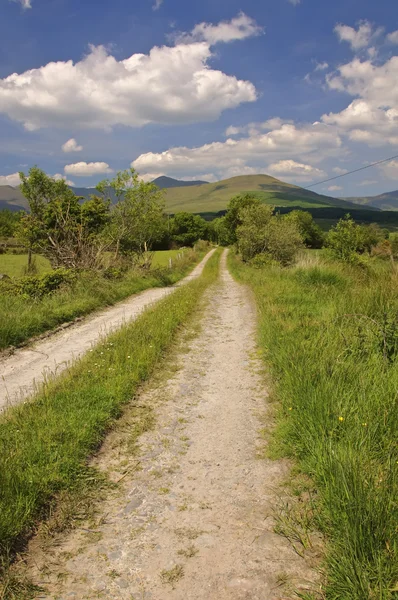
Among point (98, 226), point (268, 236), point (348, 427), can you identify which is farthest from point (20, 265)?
point (348, 427)

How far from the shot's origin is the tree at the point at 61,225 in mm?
18172

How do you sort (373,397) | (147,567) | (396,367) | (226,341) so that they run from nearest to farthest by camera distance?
(147,567) → (373,397) → (396,367) → (226,341)

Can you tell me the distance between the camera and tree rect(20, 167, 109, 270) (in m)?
18.2

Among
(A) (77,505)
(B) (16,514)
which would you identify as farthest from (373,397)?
(B) (16,514)

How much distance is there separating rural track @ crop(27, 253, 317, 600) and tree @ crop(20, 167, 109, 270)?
1420cm

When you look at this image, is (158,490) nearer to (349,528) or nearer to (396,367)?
(349,528)

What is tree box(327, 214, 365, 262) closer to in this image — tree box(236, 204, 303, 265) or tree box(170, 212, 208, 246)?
tree box(236, 204, 303, 265)

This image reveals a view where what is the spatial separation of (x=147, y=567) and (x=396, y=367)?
12.9 feet

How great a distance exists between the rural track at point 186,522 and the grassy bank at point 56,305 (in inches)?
203

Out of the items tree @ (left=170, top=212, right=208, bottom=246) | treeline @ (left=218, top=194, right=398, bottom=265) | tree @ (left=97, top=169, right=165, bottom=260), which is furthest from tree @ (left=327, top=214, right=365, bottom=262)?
tree @ (left=170, top=212, right=208, bottom=246)

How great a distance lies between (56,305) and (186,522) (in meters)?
10.3

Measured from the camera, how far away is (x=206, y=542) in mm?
2889

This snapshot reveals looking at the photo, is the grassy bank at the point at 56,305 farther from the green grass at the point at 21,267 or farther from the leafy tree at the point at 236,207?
the leafy tree at the point at 236,207

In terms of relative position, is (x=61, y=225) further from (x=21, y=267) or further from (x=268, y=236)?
(x=268, y=236)
